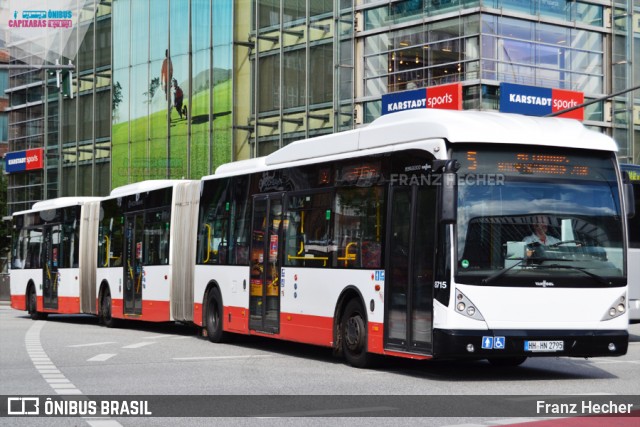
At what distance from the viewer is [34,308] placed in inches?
1339

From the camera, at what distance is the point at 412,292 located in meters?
14.6

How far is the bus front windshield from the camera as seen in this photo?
549 inches

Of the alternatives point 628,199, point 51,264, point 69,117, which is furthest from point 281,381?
point 69,117

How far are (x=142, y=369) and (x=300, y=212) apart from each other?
3.53 meters

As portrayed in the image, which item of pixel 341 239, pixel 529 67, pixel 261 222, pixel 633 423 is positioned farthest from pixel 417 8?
pixel 633 423

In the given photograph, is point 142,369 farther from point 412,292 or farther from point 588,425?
point 588,425

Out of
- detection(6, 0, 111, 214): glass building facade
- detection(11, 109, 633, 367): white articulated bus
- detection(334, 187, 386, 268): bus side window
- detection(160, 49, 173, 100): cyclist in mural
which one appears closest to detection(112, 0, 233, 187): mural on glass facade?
detection(160, 49, 173, 100): cyclist in mural

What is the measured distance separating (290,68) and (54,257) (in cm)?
1831

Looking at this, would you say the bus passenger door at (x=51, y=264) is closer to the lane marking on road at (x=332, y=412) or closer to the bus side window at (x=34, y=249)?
the bus side window at (x=34, y=249)

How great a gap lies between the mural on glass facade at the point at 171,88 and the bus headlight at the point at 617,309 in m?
38.0

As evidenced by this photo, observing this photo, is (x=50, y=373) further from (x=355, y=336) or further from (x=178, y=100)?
(x=178, y=100)

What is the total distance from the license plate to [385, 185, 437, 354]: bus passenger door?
111 centimetres

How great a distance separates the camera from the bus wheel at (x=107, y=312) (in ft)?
95.0

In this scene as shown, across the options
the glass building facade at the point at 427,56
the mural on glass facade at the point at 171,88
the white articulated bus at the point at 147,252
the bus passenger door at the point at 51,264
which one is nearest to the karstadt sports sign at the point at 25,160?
the mural on glass facade at the point at 171,88
